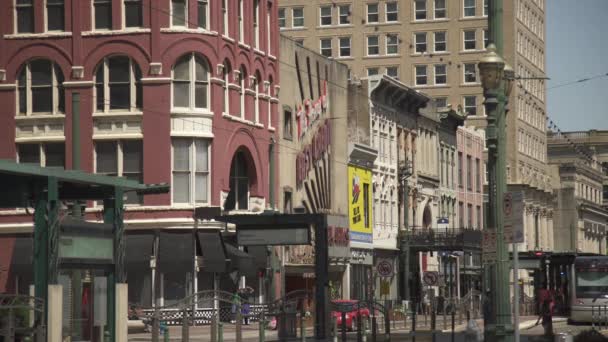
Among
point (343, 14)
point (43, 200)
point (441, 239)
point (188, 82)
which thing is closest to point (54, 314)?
point (43, 200)

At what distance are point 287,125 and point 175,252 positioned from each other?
12864mm

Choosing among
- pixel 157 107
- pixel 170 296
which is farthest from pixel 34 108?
pixel 170 296

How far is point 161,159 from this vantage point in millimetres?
62625

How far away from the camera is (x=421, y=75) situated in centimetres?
12900

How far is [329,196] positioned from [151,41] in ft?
60.3

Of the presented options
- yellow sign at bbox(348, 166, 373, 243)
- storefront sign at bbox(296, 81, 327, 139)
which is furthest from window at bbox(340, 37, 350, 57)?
storefront sign at bbox(296, 81, 327, 139)

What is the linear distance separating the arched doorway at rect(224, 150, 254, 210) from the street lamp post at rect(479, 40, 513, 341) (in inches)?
1552

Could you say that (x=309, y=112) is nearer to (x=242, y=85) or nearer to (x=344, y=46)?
(x=242, y=85)

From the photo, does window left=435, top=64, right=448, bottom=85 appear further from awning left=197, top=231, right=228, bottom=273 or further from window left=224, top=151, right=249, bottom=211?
awning left=197, top=231, right=228, bottom=273

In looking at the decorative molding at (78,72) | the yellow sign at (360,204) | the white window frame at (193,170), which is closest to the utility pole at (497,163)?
the white window frame at (193,170)

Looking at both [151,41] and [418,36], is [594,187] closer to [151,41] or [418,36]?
[418,36]

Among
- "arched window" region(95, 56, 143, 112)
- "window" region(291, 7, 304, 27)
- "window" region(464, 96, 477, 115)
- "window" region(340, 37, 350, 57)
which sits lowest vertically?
"arched window" region(95, 56, 143, 112)

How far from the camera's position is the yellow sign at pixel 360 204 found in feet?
267

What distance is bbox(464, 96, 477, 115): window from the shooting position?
128000mm
